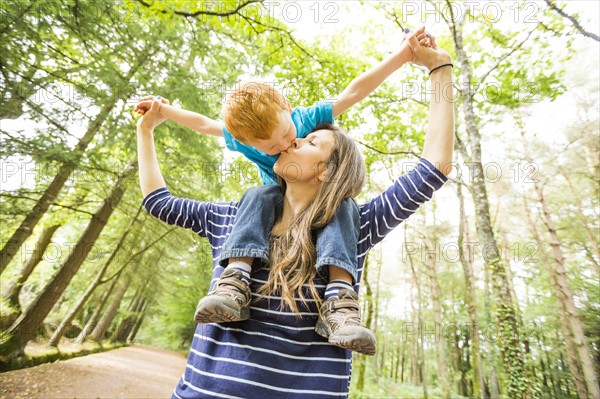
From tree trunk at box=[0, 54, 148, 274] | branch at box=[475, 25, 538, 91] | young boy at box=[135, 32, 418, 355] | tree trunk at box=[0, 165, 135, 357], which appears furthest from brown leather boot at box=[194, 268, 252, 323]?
branch at box=[475, 25, 538, 91]

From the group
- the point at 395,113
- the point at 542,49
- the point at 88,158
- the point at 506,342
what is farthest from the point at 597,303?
the point at 88,158

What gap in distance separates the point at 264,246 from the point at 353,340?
19.2 inches

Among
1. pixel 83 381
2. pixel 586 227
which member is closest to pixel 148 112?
pixel 83 381

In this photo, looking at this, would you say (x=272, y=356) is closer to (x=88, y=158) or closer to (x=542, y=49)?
(x=88, y=158)

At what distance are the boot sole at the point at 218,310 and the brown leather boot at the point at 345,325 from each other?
0.29 m

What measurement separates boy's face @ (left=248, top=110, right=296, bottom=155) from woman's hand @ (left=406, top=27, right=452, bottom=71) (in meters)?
0.63

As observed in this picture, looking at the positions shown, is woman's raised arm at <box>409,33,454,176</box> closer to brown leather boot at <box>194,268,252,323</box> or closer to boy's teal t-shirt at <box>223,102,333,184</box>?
boy's teal t-shirt at <box>223,102,333,184</box>

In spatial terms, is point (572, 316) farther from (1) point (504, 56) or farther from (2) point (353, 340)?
(2) point (353, 340)

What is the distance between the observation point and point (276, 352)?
0.98 m

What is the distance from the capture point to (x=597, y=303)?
9.73 m

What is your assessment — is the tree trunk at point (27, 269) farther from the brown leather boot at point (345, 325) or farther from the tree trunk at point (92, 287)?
the brown leather boot at point (345, 325)

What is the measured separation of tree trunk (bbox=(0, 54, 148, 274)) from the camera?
5566 millimetres

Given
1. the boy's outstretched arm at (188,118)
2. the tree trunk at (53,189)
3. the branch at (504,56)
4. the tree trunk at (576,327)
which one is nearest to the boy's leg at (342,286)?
the boy's outstretched arm at (188,118)

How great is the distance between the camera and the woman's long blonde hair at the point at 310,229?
1116 millimetres
